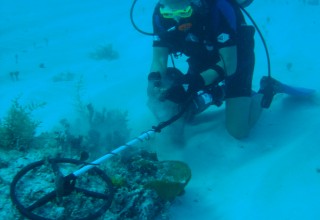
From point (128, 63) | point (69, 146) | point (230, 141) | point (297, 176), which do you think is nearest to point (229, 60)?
point (230, 141)

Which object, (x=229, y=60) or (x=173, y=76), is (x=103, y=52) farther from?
(x=229, y=60)

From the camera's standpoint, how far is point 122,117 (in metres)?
4.86

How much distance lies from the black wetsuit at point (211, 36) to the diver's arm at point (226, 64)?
0.23 feet

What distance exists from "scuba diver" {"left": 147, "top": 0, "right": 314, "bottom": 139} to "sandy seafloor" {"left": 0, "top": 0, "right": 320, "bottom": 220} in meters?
0.39

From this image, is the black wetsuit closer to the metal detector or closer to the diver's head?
the diver's head

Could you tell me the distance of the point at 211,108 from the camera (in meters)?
5.62

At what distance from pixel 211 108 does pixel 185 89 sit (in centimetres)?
181

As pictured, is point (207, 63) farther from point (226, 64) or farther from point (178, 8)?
point (178, 8)

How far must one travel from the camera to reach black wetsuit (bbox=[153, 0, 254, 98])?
13.2ft

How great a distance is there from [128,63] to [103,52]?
0.87 meters

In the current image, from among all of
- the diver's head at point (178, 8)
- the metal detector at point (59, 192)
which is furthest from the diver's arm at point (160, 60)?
the metal detector at point (59, 192)

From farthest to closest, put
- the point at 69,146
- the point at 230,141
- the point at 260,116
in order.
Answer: the point at 260,116
the point at 230,141
the point at 69,146

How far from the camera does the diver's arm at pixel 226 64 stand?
4.07m

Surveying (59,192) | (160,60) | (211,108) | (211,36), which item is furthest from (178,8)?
(59,192)
